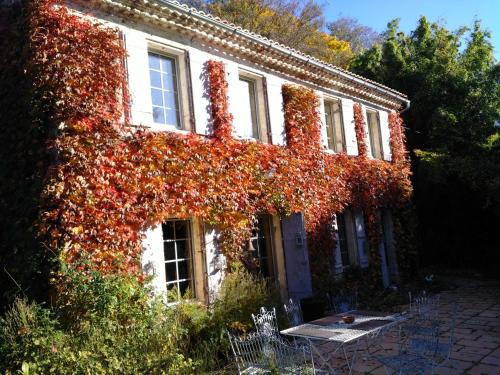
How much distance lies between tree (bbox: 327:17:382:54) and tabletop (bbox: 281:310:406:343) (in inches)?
857

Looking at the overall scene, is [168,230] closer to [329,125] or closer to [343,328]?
[343,328]

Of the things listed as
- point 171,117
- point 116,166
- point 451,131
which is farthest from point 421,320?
point 451,131

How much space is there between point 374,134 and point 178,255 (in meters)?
8.24

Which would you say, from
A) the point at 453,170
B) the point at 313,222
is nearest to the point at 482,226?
the point at 453,170

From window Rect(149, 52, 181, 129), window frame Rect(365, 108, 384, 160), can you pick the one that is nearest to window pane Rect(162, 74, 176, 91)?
window Rect(149, 52, 181, 129)

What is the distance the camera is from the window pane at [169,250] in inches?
286

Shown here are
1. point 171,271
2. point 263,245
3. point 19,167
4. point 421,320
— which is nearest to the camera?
point 421,320

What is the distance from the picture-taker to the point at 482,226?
14.6 m

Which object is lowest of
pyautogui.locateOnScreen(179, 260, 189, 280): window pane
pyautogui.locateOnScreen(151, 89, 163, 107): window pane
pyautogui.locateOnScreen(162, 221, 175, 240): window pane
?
pyautogui.locateOnScreen(179, 260, 189, 280): window pane

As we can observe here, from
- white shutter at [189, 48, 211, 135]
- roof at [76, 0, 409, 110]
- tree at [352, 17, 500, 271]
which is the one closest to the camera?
roof at [76, 0, 409, 110]

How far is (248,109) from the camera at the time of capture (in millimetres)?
9266

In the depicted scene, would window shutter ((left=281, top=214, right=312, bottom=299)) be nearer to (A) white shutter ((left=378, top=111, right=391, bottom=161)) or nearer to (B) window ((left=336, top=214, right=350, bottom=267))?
(B) window ((left=336, top=214, right=350, bottom=267))

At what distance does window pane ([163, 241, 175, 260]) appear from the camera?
7.27 meters

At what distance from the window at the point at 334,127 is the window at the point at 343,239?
6.20 feet
